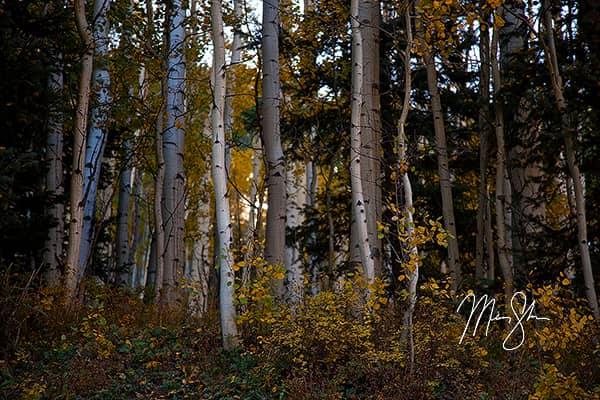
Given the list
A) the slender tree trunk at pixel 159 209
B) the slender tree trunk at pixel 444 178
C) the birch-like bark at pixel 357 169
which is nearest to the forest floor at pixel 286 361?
the birch-like bark at pixel 357 169

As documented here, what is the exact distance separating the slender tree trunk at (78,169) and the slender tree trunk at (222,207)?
212cm

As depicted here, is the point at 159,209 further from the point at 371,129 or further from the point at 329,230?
the point at 371,129

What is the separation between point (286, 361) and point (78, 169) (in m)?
3.75

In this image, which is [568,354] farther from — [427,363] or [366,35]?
[366,35]

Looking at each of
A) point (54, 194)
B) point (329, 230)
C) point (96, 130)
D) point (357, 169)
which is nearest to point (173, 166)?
point (96, 130)

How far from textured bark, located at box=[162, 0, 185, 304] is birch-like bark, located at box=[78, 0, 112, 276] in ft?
3.37

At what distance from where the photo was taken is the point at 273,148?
23.5ft

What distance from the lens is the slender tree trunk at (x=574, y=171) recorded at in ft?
21.4

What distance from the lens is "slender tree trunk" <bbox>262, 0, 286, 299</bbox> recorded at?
7.02 meters

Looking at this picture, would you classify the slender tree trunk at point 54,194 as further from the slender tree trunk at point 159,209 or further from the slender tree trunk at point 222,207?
the slender tree trunk at point 222,207

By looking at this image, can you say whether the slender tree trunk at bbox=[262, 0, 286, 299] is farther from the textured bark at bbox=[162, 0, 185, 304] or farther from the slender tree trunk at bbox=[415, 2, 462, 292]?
the slender tree trunk at bbox=[415, 2, 462, 292]

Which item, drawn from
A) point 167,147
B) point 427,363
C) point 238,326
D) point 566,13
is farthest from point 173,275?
point 566,13

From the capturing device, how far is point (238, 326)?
6.69 m

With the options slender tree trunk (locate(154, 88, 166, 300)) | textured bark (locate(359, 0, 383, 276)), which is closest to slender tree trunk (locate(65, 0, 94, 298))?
slender tree trunk (locate(154, 88, 166, 300))
